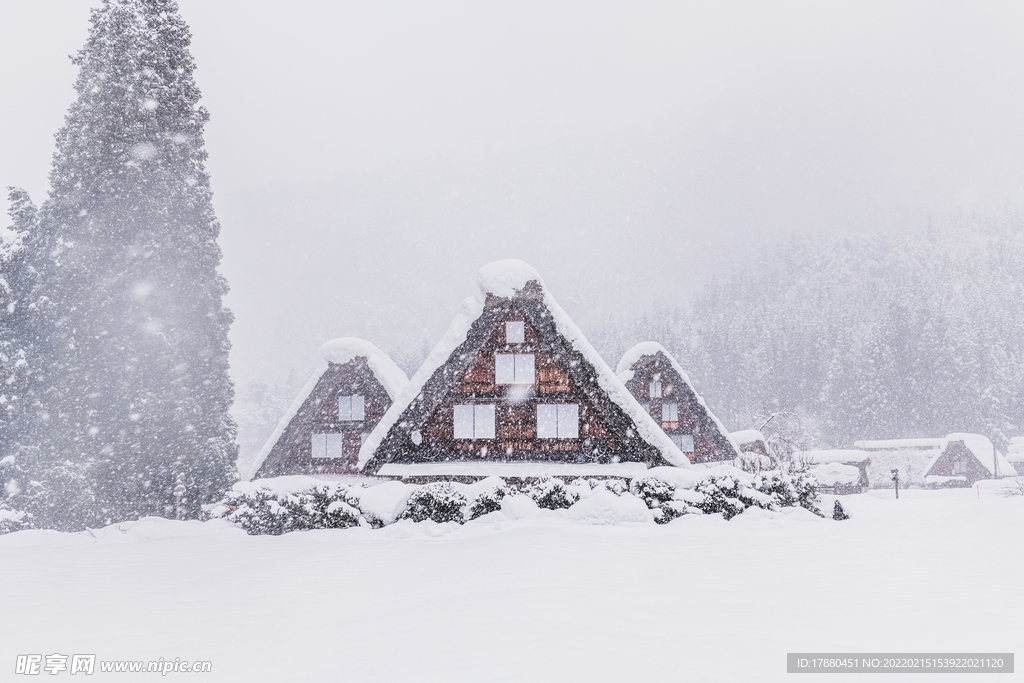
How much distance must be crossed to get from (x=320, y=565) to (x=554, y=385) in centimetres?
970

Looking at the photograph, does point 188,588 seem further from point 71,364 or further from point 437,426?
point 71,364

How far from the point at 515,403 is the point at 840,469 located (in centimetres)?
3335

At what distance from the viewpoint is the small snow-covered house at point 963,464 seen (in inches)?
1777

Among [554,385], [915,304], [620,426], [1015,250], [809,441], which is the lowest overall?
[809,441]

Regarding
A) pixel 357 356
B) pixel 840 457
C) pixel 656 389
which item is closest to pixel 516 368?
pixel 357 356

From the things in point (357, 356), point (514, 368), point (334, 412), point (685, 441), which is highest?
point (357, 356)

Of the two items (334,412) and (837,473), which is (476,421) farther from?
(837,473)

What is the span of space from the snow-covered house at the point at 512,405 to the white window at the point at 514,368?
3cm

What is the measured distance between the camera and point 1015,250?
14325 centimetres

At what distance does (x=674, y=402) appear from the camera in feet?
99.2

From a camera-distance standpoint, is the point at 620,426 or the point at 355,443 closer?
the point at 620,426

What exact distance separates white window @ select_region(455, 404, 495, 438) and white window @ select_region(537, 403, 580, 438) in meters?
1.46

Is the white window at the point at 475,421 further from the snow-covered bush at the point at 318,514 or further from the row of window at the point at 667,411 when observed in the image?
the row of window at the point at 667,411

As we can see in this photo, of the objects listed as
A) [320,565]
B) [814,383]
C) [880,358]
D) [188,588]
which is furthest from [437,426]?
[814,383]
